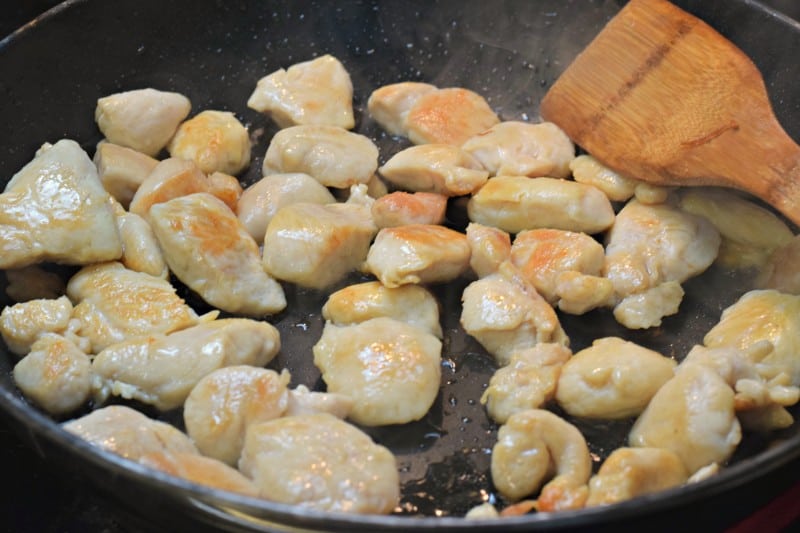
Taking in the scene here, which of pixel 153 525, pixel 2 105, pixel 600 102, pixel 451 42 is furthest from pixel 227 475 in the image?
pixel 451 42

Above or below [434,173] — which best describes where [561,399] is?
Result: below

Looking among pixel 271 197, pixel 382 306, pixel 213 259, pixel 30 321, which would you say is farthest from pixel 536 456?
pixel 30 321

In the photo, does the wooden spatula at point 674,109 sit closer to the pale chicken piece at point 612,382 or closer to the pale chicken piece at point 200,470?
the pale chicken piece at point 612,382

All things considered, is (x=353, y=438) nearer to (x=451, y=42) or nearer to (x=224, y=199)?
(x=224, y=199)

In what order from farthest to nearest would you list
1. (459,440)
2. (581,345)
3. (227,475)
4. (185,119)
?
(185,119) < (581,345) < (459,440) < (227,475)

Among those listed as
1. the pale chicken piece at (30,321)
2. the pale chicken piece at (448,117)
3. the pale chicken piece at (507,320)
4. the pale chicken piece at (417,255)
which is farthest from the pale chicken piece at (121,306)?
the pale chicken piece at (448,117)
